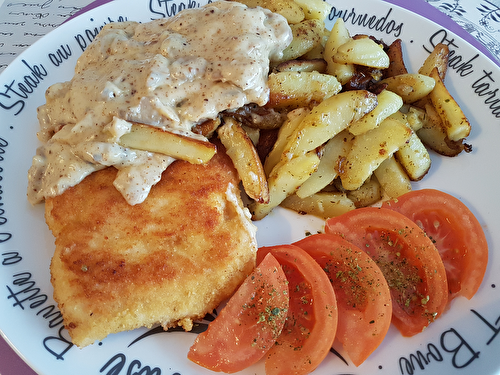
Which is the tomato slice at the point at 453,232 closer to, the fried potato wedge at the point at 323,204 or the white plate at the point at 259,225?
the white plate at the point at 259,225

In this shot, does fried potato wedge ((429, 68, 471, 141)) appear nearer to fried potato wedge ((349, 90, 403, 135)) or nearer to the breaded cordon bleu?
fried potato wedge ((349, 90, 403, 135))

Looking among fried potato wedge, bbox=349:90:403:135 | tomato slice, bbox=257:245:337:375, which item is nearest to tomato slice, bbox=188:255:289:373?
tomato slice, bbox=257:245:337:375

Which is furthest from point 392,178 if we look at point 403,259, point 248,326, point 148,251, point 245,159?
point 148,251

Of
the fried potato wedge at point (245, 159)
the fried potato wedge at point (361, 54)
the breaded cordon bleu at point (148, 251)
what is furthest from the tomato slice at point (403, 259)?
the fried potato wedge at point (361, 54)

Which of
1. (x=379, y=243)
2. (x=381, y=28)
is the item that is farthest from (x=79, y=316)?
(x=381, y=28)

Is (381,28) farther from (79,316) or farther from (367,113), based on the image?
(79,316)

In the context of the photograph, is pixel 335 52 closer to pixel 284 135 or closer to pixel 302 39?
pixel 302 39

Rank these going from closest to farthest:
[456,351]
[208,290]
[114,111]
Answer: [456,351], [208,290], [114,111]
